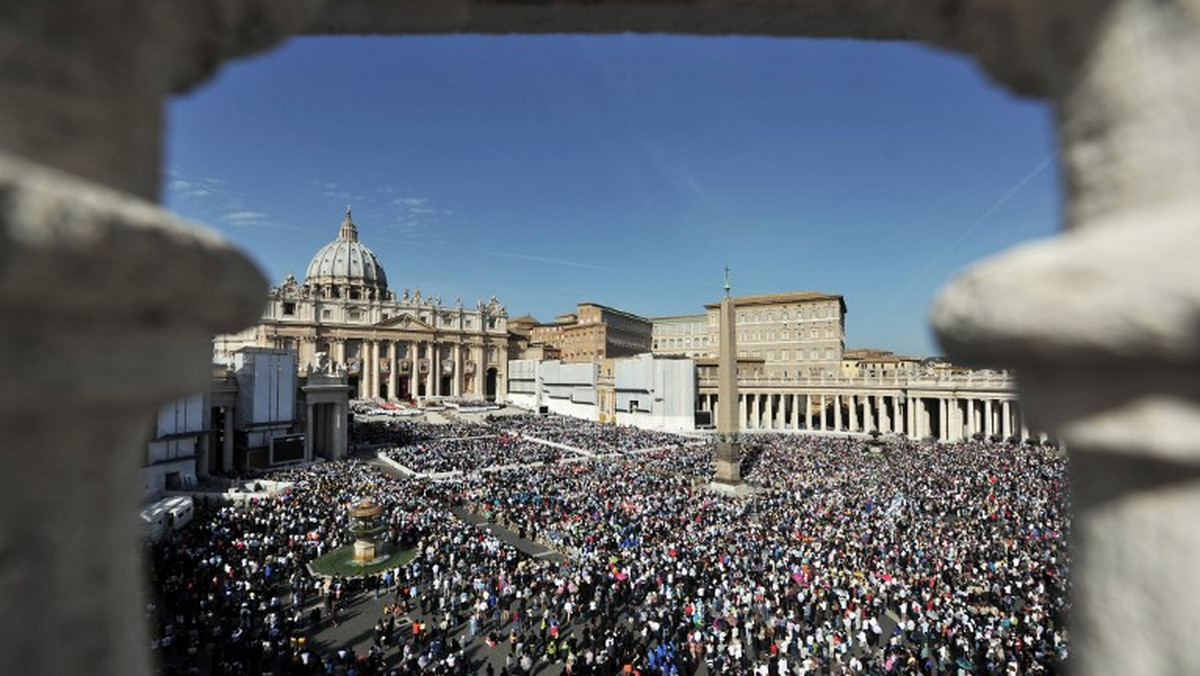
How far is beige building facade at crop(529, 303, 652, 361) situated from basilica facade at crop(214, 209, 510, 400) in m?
14.8

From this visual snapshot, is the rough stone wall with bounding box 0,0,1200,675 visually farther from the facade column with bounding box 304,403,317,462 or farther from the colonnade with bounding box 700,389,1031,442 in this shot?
the colonnade with bounding box 700,389,1031,442

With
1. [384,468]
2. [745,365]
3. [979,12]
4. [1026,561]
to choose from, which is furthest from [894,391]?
[979,12]

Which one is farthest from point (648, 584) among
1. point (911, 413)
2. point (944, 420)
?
point (911, 413)

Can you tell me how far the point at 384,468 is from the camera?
34500mm

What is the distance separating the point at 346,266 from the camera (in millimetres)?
98125

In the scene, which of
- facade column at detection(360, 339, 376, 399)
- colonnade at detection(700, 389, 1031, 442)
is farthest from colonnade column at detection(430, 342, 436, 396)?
colonnade at detection(700, 389, 1031, 442)

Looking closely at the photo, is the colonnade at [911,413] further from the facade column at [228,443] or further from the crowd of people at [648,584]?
the facade column at [228,443]

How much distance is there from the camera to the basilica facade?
76250 mm

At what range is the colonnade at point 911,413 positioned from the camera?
49.7 meters

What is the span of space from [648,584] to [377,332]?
2990 inches

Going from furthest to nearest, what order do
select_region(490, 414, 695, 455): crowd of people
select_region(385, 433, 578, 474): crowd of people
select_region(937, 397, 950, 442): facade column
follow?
select_region(937, 397, 950, 442): facade column → select_region(490, 414, 695, 455): crowd of people → select_region(385, 433, 578, 474): crowd of people

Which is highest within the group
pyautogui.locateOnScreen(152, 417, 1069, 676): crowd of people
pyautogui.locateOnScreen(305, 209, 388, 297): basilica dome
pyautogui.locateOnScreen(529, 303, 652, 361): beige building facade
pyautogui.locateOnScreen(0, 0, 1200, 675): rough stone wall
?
pyautogui.locateOnScreen(305, 209, 388, 297): basilica dome

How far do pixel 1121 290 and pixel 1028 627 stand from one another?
14747mm

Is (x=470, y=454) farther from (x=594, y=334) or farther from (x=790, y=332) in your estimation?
(x=594, y=334)
